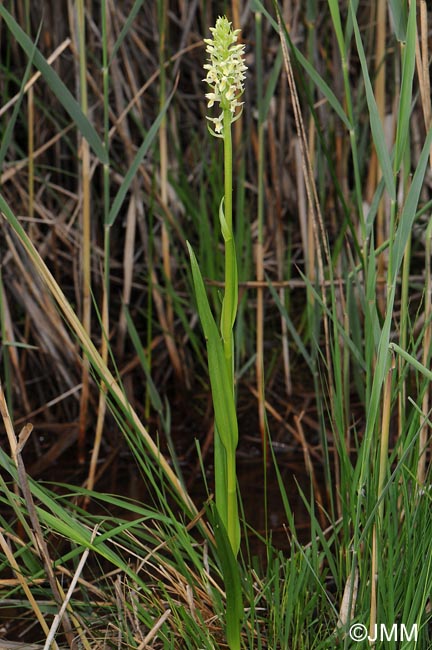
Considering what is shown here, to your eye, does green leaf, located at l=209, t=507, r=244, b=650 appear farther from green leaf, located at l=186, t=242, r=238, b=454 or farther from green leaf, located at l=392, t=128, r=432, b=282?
green leaf, located at l=392, t=128, r=432, b=282

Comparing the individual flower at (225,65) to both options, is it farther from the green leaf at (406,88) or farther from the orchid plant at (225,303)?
the green leaf at (406,88)

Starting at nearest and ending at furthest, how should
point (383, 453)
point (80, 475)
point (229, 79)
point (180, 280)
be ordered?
point (229, 79), point (383, 453), point (80, 475), point (180, 280)

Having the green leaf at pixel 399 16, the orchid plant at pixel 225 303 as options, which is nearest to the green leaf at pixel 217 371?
the orchid plant at pixel 225 303

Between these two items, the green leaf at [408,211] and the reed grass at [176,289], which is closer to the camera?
the green leaf at [408,211]

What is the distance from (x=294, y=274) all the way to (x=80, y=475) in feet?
2.45

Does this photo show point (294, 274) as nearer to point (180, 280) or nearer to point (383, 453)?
point (180, 280)

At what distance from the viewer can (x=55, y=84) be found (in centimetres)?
108

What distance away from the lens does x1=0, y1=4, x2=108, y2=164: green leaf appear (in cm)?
103

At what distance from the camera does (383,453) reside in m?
0.83

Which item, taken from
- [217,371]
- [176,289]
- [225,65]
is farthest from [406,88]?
[176,289]

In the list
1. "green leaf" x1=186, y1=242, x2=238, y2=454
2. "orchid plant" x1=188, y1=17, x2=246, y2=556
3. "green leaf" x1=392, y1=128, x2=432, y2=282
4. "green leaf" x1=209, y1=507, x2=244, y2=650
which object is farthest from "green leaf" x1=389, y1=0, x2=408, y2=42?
"green leaf" x1=209, y1=507, x2=244, y2=650

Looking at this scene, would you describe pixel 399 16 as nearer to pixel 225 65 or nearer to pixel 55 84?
pixel 225 65

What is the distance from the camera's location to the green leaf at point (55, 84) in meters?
1.03

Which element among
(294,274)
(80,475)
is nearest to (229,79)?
(80,475)
